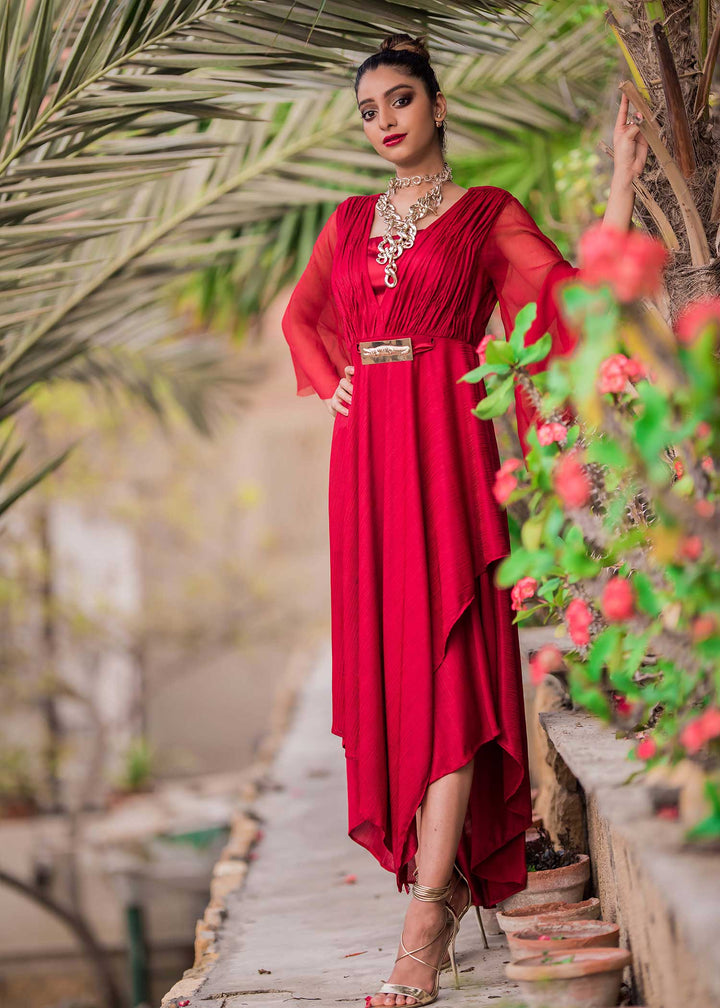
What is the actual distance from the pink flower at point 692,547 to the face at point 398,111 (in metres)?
1.03

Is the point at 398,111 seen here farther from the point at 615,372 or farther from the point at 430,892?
the point at 430,892

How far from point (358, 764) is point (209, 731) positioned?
969 cm

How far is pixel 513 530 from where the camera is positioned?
2746 mm

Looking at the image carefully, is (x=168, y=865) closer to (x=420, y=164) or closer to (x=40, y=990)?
(x=40, y=990)

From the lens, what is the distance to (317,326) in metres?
2.11

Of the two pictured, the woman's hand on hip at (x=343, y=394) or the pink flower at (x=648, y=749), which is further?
the woman's hand on hip at (x=343, y=394)

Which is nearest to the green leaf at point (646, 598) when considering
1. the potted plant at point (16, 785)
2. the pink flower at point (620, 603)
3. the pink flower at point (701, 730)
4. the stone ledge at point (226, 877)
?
the pink flower at point (620, 603)

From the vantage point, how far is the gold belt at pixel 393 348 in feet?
5.97

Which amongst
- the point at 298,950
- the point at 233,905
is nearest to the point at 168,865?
the point at 233,905

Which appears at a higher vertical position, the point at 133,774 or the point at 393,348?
the point at 393,348

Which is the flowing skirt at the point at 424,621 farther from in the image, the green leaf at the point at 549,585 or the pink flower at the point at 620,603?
the pink flower at the point at 620,603

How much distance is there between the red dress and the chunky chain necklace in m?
0.02

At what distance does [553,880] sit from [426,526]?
73 cm

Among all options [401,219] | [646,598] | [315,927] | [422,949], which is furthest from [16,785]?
[646,598]
